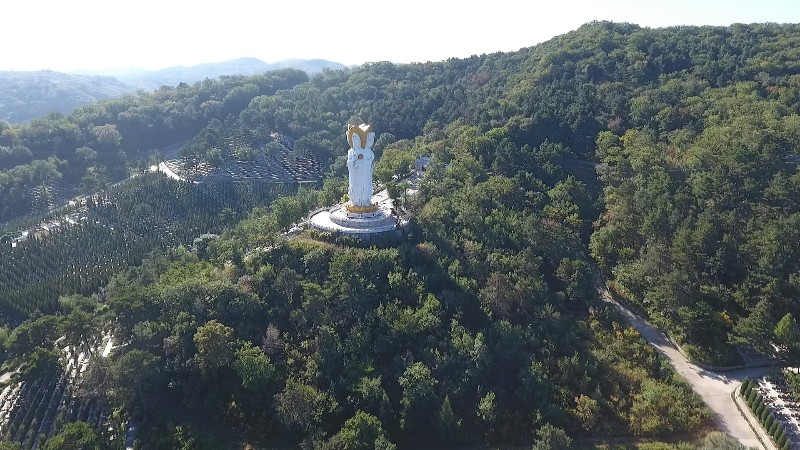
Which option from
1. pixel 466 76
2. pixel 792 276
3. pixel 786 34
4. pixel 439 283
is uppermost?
pixel 786 34

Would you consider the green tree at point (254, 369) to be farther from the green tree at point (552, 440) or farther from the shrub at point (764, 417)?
the shrub at point (764, 417)

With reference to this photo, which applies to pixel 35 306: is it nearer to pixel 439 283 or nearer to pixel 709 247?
pixel 439 283

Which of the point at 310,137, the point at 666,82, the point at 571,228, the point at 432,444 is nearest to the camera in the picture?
the point at 432,444

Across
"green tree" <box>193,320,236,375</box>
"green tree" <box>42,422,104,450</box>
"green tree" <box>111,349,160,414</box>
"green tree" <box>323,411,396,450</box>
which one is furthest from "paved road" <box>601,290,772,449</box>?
"green tree" <box>42,422,104,450</box>

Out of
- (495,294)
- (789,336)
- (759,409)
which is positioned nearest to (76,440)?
(495,294)

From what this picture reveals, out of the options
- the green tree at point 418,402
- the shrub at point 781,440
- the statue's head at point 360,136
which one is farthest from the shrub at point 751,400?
the statue's head at point 360,136

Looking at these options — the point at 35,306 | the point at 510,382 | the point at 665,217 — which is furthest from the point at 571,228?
the point at 35,306

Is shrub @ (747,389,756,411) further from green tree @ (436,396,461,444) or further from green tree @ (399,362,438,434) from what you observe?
green tree @ (399,362,438,434)
